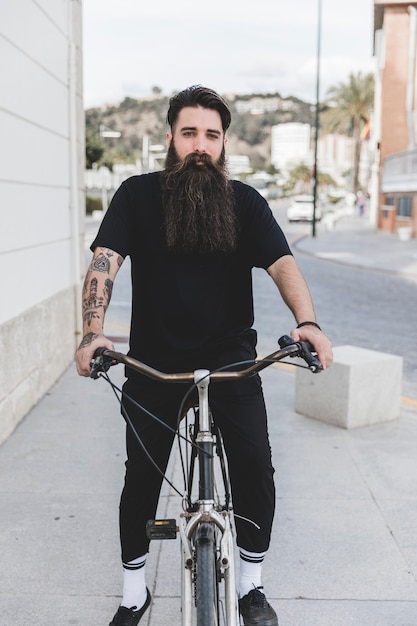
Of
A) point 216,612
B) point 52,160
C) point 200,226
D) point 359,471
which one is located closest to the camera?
point 216,612

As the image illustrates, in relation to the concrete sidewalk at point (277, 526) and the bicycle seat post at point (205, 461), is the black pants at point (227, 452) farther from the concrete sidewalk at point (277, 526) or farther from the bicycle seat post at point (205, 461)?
the concrete sidewalk at point (277, 526)

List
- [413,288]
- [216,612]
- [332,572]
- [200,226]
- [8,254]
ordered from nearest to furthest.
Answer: [216,612]
[200,226]
[332,572]
[8,254]
[413,288]

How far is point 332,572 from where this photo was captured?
352cm

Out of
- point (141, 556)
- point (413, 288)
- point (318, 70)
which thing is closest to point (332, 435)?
point (141, 556)

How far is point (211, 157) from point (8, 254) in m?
3.10

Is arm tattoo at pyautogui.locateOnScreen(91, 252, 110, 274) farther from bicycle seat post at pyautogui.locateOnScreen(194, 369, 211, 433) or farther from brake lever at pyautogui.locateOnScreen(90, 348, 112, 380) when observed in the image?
bicycle seat post at pyautogui.locateOnScreen(194, 369, 211, 433)

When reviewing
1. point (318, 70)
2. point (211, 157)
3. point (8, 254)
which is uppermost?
point (318, 70)

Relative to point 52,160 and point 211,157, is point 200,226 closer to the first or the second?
point 211,157

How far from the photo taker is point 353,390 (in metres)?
5.68

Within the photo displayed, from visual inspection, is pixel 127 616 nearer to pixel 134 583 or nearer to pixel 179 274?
pixel 134 583

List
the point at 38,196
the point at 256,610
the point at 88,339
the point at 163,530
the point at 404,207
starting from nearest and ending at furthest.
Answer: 1. the point at 88,339
2. the point at 163,530
3. the point at 256,610
4. the point at 38,196
5. the point at 404,207

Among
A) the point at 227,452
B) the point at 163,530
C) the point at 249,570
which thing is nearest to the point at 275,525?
the point at 249,570

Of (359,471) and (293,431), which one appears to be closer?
(359,471)

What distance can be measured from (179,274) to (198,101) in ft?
1.85
